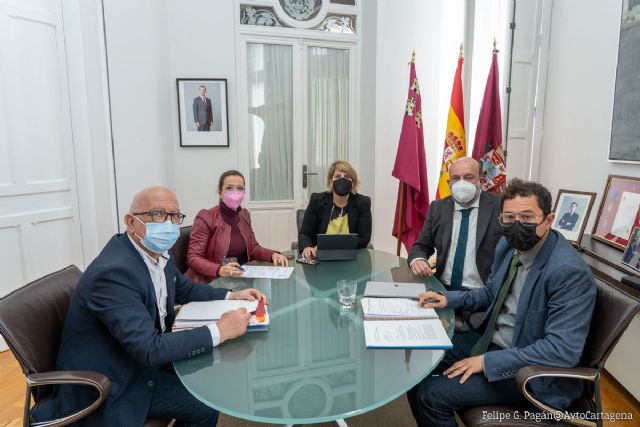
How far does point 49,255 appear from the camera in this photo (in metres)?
3.15

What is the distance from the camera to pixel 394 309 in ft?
5.18

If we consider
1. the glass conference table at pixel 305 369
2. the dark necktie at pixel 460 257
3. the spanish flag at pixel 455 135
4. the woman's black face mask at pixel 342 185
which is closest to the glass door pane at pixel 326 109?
the spanish flag at pixel 455 135

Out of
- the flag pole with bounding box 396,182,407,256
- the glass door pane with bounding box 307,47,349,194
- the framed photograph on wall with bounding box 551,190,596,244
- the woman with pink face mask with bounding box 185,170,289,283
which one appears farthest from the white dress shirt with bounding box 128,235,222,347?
the glass door pane with bounding box 307,47,349,194

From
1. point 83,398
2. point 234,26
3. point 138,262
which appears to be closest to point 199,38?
point 234,26

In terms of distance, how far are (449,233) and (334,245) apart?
2.09 ft

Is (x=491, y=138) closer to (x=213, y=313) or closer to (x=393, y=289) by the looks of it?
(x=393, y=289)

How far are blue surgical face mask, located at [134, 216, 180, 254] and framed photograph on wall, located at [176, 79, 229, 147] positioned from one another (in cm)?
268

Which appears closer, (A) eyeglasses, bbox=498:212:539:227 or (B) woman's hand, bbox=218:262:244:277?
(A) eyeglasses, bbox=498:212:539:227

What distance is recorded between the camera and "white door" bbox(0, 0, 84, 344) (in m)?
2.84

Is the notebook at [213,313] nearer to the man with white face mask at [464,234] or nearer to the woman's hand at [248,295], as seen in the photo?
the woman's hand at [248,295]

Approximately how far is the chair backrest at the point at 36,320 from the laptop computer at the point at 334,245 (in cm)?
124

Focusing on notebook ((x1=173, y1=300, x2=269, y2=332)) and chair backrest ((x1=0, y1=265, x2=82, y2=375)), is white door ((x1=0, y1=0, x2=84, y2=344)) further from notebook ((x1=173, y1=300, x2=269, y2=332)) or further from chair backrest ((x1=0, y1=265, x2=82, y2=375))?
notebook ((x1=173, y1=300, x2=269, y2=332))

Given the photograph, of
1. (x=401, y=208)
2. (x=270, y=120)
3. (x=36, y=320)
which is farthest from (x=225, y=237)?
(x=270, y=120)

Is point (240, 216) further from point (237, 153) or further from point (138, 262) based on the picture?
point (237, 153)
